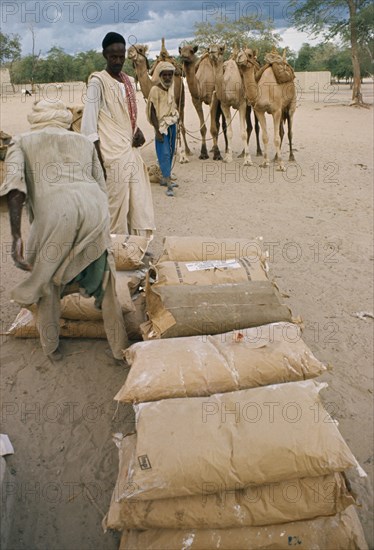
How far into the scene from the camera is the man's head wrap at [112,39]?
386cm

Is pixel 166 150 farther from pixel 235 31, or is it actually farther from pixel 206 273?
pixel 235 31

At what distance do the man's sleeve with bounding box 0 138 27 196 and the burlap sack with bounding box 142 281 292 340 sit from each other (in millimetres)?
1016

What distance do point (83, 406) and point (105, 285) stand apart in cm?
82

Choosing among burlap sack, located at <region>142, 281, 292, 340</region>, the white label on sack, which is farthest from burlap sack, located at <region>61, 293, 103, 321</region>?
the white label on sack

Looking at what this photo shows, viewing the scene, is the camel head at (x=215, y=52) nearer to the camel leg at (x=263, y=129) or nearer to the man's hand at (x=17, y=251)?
the camel leg at (x=263, y=129)

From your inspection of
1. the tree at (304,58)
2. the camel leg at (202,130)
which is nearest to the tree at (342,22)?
the camel leg at (202,130)

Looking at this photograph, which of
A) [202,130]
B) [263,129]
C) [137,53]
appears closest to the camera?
[137,53]

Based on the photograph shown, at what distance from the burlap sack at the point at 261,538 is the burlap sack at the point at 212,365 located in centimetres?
60

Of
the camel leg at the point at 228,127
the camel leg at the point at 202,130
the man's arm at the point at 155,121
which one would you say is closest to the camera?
the man's arm at the point at 155,121

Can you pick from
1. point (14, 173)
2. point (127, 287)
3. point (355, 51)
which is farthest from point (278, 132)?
point (355, 51)

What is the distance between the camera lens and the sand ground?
2455mm

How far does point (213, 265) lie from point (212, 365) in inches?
40.8

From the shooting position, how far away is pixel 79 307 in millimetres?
3529

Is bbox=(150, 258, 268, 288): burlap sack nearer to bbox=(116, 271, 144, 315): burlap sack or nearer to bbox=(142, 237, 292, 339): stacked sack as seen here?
bbox=(142, 237, 292, 339): stacked sack
